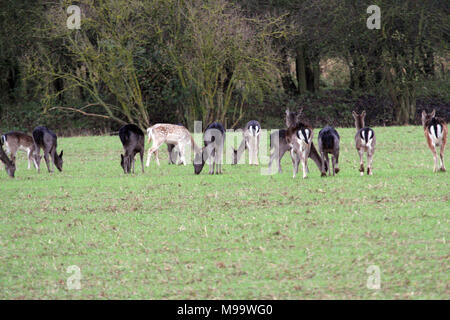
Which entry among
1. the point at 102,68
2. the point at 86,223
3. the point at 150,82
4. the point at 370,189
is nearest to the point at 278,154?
the point at 370,189

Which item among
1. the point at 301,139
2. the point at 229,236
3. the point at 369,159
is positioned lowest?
the point at 229,236

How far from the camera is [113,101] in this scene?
3944cm

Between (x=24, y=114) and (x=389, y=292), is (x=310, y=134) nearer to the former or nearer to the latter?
(x=389, y=292)

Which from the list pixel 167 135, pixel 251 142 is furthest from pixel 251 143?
pixel 167 135

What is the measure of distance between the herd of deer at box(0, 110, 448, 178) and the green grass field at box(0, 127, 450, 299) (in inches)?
20.6

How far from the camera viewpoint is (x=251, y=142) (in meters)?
20.3

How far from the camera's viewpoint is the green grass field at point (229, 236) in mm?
7516

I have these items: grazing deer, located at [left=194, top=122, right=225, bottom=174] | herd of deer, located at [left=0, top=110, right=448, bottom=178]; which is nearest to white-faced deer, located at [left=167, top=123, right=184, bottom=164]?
herd of deer, located at [left=0, top=110, right=448, bottom=178]

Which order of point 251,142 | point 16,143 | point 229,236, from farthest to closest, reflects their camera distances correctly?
point 16,143 < point 251,142 < point 229,236

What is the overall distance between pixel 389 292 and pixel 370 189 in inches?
291

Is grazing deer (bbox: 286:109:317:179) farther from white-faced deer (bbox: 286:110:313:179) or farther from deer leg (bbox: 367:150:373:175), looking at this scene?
deer leg (bbox: 367:150:373:175)

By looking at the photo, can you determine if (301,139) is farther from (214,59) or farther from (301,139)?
(214,59)

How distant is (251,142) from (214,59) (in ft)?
40.5

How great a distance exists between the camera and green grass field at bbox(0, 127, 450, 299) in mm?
7516
